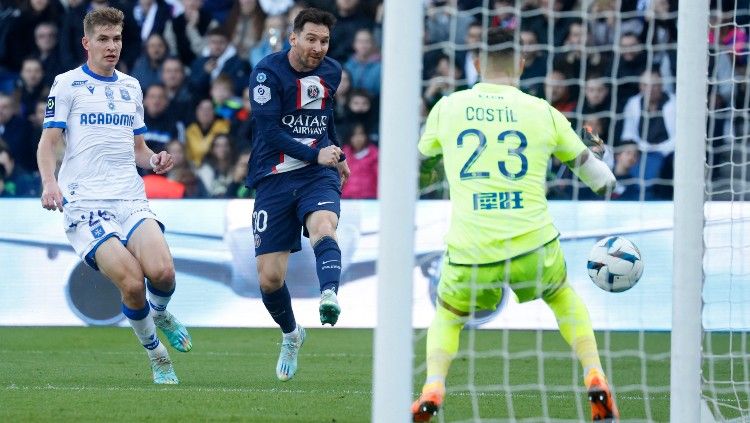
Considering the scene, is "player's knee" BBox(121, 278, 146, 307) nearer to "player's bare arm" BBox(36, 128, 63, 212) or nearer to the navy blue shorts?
"player's bare arm" BBox(36, 128, 63, 212)

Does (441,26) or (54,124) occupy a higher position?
(441,26)

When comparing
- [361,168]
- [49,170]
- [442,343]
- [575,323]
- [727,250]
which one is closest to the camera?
[442,343]

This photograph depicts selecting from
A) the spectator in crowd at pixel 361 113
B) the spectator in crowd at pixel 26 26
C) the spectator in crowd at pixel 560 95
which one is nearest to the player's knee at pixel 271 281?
the spectator in crowd at pixel 560 95

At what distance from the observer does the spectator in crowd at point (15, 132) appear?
1502 cm

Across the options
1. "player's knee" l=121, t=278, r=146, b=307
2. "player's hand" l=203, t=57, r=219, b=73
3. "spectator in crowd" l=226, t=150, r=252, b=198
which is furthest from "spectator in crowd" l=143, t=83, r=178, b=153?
"player's knee" l=121, t=278, r=146, b=307

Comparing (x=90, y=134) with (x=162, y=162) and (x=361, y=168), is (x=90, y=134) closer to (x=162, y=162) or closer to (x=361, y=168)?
(x=162, y=162)

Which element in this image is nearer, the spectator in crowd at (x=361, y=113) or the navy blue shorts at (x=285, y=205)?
the navy blue shorts at (x=285, y=205)

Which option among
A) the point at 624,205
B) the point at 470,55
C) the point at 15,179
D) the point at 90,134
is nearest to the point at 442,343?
the point at 90,134

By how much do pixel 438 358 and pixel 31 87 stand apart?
1049 centimetres

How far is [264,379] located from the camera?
27.9 feet

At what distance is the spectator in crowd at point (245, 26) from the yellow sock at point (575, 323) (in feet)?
31.5

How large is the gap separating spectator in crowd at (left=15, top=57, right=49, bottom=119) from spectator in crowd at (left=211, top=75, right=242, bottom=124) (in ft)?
6.62

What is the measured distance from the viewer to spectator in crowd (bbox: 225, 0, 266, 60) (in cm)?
1548

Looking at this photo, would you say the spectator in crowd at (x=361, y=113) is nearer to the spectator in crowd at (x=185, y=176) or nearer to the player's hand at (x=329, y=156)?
the spectator in crowd at (x=185, y=176)
